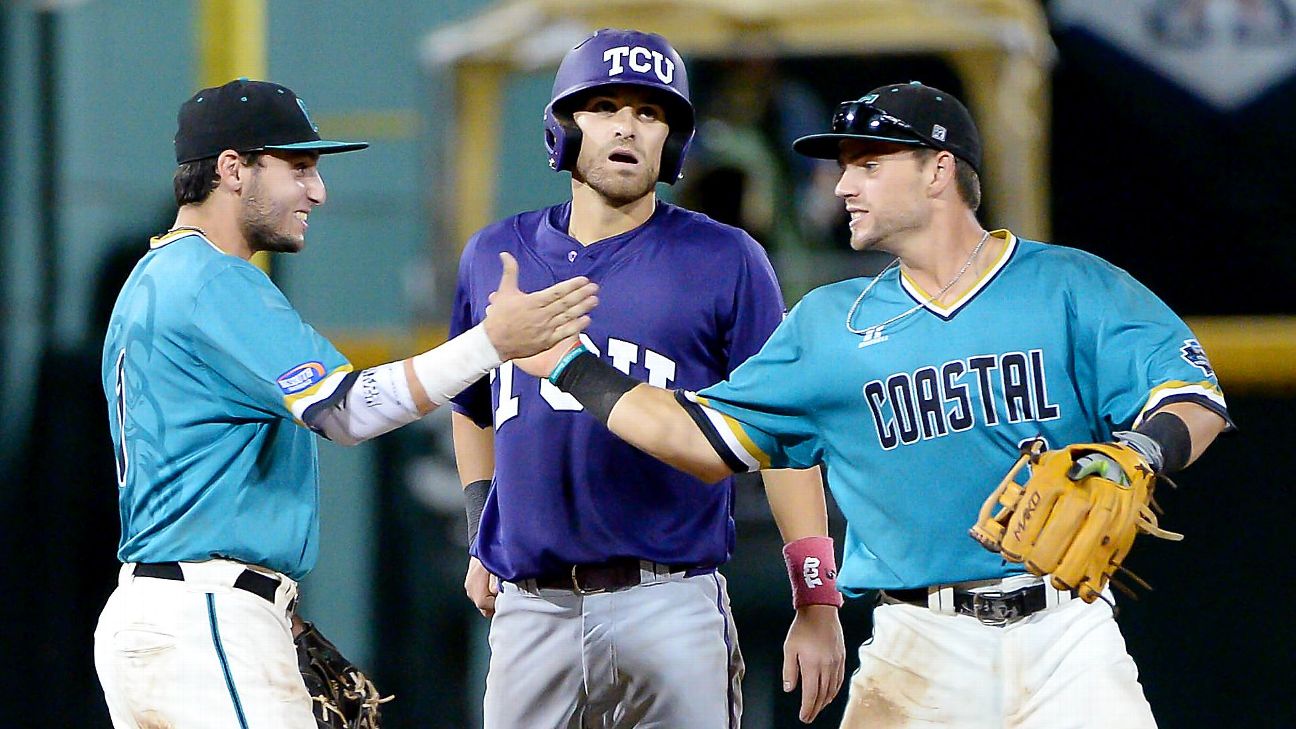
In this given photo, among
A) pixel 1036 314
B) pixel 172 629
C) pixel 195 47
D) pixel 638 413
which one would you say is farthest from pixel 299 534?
pixel 195 47

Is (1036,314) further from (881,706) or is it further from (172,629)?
(172,629)

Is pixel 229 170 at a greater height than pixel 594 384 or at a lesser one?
greater

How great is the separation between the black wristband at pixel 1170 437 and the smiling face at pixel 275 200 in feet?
4.80

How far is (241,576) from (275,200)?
0.65 m

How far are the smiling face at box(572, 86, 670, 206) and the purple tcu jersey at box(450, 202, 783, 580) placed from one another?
0.10 meters

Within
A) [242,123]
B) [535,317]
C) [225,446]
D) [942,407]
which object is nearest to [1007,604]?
[942,407]

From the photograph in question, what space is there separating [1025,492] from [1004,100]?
457 cm

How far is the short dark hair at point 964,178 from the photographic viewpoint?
10.1ft

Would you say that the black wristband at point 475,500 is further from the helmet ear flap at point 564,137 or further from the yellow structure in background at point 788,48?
the yellow structure in background at point 788,48

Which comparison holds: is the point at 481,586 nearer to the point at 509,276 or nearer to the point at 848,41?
the point at 509,276

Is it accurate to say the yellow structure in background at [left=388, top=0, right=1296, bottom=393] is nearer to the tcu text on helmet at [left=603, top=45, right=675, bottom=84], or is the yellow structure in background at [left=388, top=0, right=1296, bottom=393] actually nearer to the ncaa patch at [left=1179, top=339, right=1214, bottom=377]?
the tcu text on helmet at [left=603, top=45, right=675, bottom=84]

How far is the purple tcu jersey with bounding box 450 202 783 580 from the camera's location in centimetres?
317

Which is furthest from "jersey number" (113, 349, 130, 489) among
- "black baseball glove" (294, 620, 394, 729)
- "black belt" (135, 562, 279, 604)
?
"black baseball glove" (294, 620, 394, 729)

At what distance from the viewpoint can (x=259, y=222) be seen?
299cm
